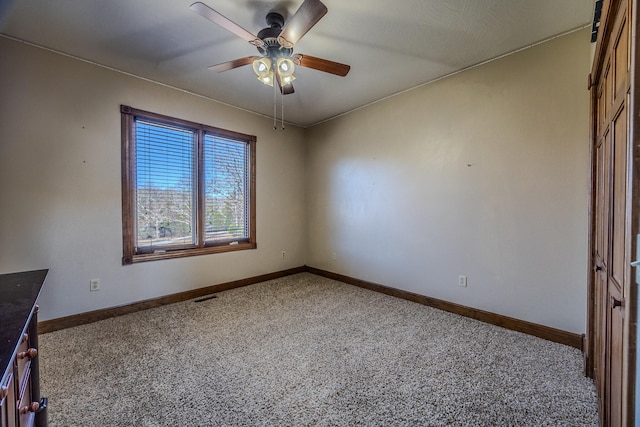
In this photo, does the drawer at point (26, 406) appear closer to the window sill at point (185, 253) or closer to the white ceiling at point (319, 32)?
the window sill at point (185, 253)

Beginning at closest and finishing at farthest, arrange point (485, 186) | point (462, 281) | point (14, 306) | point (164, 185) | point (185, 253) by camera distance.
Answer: point (14, 306), point (485, 186), point (462, 281), point (164, 185), point (185, 253)

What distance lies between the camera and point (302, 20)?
66.9 inches

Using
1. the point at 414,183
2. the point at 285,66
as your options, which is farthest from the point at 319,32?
the point at 414,183

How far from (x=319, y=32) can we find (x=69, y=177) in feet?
8.91

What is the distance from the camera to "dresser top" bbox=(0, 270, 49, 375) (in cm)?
76

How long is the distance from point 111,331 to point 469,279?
11.8 feet

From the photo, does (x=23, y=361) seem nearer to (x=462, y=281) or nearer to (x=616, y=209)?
(x=616, y=209)

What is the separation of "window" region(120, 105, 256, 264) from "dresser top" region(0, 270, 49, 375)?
1768 millimetres

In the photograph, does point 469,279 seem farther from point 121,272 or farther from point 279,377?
point 121,272

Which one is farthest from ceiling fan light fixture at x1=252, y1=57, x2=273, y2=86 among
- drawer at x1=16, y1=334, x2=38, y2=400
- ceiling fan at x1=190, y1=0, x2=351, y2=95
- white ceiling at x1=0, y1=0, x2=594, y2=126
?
drawer at x1=16, y1=334, x2=38, y2=400

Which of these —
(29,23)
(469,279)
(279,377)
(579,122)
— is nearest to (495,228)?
(469,279)

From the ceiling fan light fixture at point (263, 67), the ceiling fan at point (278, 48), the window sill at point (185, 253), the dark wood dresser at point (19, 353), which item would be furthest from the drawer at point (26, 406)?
the ceiling fan light fixture at point (263, 67)

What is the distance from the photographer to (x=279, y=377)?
190 cm

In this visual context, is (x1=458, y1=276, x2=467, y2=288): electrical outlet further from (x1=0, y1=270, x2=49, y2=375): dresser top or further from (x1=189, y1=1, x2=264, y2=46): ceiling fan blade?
(x1=0, y1=270, x2=49, y2=375): dresser top
